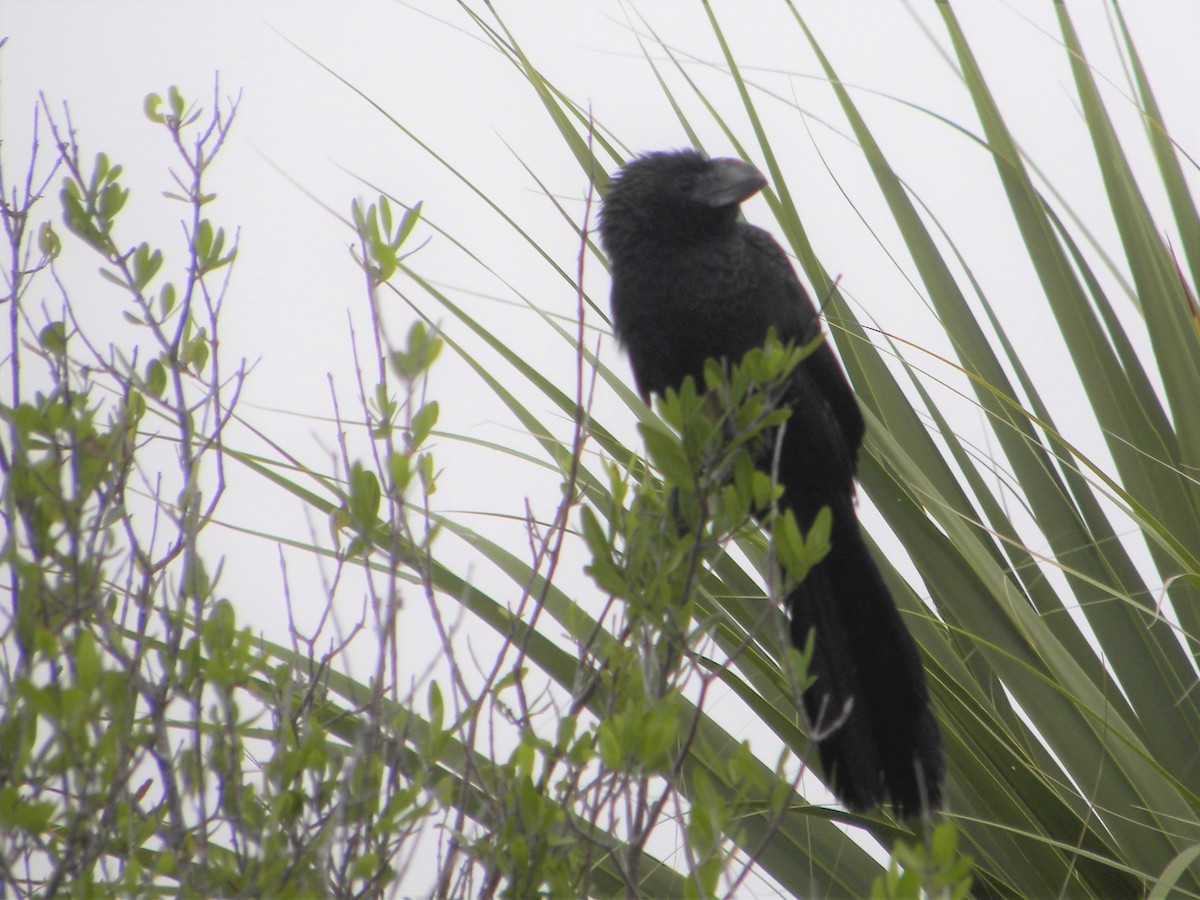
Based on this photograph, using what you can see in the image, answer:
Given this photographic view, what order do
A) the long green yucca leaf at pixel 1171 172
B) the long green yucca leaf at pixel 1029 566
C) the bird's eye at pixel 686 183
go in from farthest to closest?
1. the bird's eye at pixel 686 183
2. the long green yucca leaf at pixel 1171 172
3. the long green yucca leaf at pixel 1029 566

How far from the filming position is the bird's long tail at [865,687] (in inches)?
66.0

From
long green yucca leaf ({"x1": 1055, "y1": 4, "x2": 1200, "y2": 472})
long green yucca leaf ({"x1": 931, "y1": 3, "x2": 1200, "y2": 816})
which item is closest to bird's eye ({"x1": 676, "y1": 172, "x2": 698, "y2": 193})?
long green yucca leaf ({"x1": 931, "y1": 3, "x2": 1200, "y2": 816})

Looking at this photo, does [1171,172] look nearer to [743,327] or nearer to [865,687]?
[743,327]

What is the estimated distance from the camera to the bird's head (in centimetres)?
219

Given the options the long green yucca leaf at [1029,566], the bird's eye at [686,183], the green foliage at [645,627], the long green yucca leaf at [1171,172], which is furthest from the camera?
the bird's eye at [686,183]

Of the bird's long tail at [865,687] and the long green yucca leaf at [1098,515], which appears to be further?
the long green yucca leaf at [1098,515]

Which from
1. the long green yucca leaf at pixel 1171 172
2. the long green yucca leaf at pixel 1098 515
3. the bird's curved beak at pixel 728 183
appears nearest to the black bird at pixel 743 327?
the bird's curved beak at pixel 728 183

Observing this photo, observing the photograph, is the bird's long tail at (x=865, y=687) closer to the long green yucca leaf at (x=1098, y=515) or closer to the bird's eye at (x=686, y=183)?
the long green yucca leaf at (x=1098, y=515)

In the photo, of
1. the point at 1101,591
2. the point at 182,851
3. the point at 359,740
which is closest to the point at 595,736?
the point at 359,740

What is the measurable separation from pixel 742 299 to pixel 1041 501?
0.65m

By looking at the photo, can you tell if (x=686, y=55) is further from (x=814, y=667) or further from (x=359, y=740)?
(x=359, y=740)

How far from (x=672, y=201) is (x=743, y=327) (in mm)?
298

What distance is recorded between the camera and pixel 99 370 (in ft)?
4.08

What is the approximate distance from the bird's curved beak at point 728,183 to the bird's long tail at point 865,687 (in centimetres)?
67
